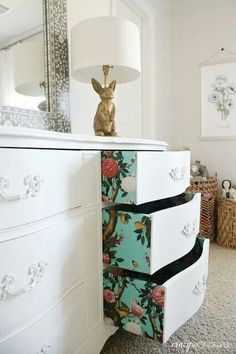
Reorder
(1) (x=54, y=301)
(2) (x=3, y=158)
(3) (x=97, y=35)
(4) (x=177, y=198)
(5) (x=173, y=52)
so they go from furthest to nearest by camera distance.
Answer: (5) (x=173, y=52) < (4) (x=177, y=198) < (3) (x=97, y=35) < (1) (x=54, y=301) < (2) (x=3, y=158)

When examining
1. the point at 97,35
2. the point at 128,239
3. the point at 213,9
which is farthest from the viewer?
the point at 213,9

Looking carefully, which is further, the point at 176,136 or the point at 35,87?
the point at 176,136

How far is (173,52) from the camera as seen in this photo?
2.70 meters

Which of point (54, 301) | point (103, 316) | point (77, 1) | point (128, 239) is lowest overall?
point (103, 316)

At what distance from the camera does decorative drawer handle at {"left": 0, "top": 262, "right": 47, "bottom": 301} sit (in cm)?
59

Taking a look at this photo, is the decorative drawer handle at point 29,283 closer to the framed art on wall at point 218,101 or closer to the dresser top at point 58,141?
the dresser top at point 58,141

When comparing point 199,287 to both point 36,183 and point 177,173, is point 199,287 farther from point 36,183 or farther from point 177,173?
point 36,183

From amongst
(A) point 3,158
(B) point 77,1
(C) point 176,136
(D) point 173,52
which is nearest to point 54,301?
(A) point 3,158

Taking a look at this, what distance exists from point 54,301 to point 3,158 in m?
0.40

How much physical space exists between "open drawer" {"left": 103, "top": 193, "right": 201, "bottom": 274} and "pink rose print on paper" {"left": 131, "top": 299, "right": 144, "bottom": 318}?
0.40 feet

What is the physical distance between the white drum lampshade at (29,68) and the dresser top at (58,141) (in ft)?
1.39

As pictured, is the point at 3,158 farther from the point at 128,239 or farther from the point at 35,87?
the point at 35,87

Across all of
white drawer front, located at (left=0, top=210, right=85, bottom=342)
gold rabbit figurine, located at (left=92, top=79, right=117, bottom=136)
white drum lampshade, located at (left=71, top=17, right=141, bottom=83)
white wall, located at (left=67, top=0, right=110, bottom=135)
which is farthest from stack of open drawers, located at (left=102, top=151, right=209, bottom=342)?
white wall, located at (left=67, top=0, right=110, bottom=135)

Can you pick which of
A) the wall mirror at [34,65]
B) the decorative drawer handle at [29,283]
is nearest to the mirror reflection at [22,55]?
the wall mirror at [34,65]
